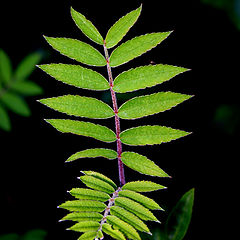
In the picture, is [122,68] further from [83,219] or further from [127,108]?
[83,219]

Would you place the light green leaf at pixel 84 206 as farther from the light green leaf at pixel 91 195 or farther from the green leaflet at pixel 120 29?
the green leaflet at pixel 120 29

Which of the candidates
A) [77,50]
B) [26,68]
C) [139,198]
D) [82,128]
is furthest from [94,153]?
[26,68]

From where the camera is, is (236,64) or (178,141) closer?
(178,141)

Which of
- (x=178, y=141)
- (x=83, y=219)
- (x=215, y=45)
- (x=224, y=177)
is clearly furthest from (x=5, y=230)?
(x=215, y=45)

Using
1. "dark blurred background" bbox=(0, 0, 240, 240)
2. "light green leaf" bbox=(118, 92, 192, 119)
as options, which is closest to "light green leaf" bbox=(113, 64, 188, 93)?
"light green leaf" bbox=(118, 92, 192, 119)

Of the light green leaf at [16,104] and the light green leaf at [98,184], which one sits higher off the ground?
the light green leaf at [16,104]

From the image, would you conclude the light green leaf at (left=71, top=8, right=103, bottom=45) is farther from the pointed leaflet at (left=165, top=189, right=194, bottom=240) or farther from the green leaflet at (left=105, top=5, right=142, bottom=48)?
the pointed leaflet at (left=165, top=189, right=194, bottom=240)

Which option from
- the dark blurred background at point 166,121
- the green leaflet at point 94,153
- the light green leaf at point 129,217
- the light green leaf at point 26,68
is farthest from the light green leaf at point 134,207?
Result: the light green leaf at point 26,68
